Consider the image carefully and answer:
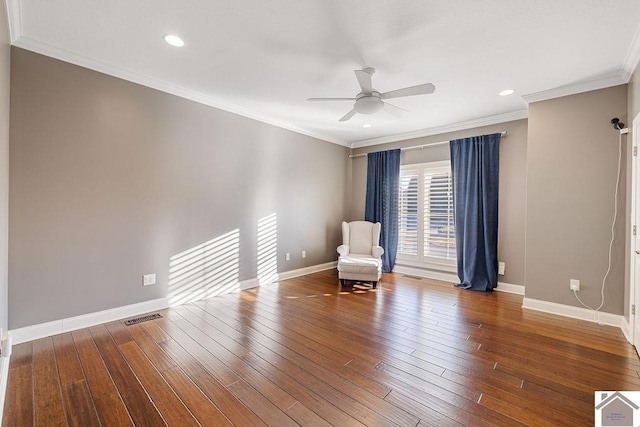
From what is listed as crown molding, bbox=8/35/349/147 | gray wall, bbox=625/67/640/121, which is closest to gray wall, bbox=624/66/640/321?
gray wall, bbox=625/67/640/121

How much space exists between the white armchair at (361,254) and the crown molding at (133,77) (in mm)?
2444

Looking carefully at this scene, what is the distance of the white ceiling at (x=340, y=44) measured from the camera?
205 centimetres

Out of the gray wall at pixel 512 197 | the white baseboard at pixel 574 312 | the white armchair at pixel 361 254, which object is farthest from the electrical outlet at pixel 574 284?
the white armchair at pixel 361 254

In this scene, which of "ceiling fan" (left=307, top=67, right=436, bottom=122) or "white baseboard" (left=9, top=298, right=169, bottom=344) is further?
"ceiling fan" (left=307, top=67, right=436, bottom=122)

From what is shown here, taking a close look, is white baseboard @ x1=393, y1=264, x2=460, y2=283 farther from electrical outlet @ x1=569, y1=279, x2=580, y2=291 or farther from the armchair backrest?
electrical outlet @ x1=569, y1=279, x2=580, y2=291

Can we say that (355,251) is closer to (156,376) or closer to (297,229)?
(297,229)

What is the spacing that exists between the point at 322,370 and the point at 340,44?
9.16 ft

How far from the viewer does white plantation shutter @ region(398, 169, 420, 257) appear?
5289 mm

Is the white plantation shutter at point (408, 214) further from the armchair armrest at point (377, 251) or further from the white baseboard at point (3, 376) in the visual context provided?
the white baseboard at point (3, 376)

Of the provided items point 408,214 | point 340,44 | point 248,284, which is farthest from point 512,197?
point 248,284

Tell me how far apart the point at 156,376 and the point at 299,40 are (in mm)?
2978

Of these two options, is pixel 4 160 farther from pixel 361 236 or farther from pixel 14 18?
pixel 361 236

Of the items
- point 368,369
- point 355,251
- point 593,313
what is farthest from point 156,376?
point 593,313

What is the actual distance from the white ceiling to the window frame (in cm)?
147
